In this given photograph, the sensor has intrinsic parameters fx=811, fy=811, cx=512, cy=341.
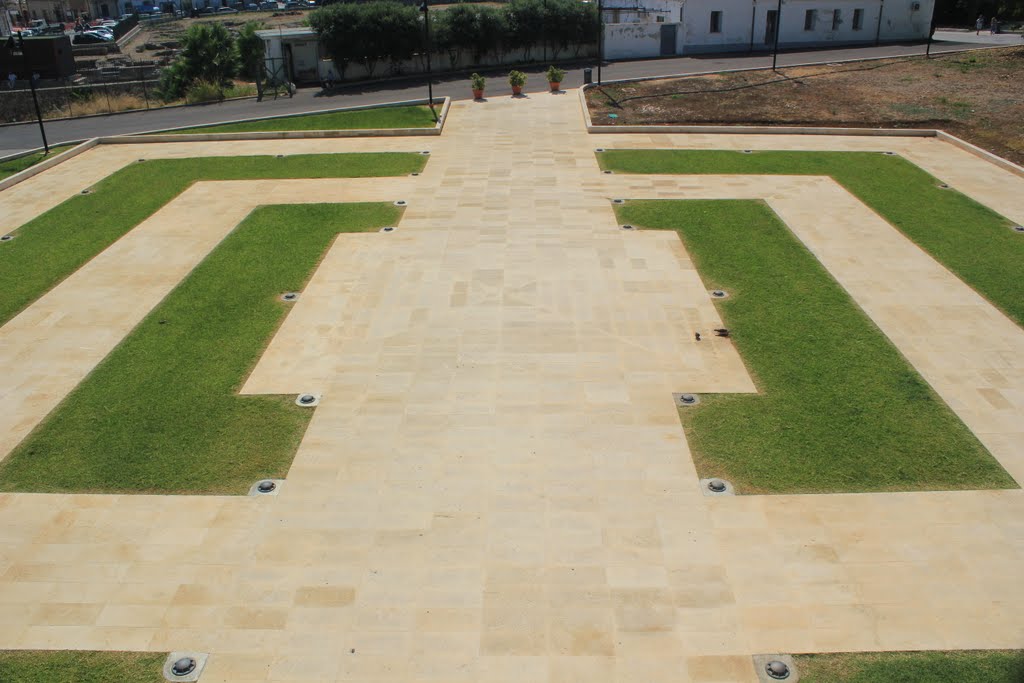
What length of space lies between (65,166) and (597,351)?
21.4 meters

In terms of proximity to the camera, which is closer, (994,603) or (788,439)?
(994,603)

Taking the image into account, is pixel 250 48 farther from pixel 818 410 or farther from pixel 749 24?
pixel 818 410

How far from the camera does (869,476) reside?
A: 36.0 feet

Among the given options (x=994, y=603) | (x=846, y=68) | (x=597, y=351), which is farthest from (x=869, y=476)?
(x=846, y=68)

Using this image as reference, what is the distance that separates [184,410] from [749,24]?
42.8m

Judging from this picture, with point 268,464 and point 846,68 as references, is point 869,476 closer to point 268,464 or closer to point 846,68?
point 268,464

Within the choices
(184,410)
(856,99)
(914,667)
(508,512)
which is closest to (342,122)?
(856,99)

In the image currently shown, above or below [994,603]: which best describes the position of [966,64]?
above

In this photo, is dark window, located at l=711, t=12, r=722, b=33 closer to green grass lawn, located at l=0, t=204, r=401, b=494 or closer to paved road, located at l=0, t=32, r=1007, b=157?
paved road, located at l=0, t=32, r=1007, b=157

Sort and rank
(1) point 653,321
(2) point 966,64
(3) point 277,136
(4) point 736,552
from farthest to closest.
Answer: (2) point 966,64, (3) point 277,136, (1) point 653,321, (4) point 736,552

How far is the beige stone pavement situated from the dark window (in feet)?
102

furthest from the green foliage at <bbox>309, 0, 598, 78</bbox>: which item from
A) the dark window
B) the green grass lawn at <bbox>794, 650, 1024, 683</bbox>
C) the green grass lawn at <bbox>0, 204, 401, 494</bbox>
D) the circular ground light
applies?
the green grass lawn at <bbox>794, 650, 1024, 683</bbox>

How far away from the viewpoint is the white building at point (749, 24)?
44.5 m

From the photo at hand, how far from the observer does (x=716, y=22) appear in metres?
45.7
